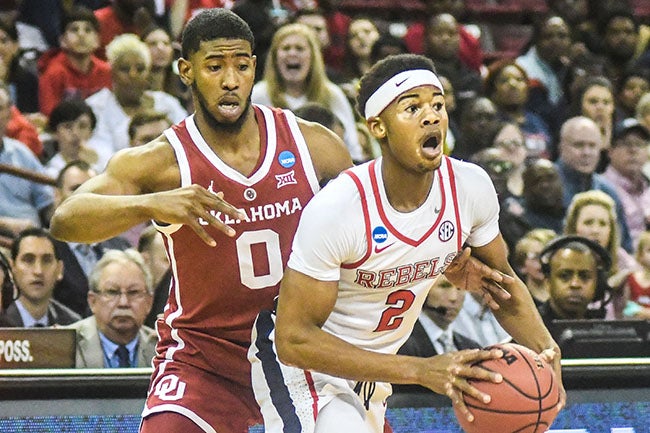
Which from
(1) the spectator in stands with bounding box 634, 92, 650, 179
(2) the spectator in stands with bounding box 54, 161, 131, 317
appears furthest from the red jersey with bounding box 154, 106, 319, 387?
(1) the spectator in stands with bounding box 634, 92, 650, 179

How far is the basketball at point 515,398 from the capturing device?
371cm

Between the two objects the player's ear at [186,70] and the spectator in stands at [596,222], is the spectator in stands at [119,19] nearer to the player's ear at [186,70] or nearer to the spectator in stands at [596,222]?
the spectator in stands at [596,222]

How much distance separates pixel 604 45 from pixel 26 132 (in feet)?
18.8

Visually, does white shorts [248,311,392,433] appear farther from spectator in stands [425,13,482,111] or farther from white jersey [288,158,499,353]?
spectator in stands [425,13,482,111]

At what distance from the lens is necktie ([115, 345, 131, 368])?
5938mm

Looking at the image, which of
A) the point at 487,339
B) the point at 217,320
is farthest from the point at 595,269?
the point at 217,320

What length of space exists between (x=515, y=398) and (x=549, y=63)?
25.5 ft

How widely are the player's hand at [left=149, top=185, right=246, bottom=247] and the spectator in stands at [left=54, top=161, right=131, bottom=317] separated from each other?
2.96 meters

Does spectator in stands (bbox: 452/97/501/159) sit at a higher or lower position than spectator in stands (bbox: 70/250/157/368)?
higher

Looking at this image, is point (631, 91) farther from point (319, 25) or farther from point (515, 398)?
point (515, 398)

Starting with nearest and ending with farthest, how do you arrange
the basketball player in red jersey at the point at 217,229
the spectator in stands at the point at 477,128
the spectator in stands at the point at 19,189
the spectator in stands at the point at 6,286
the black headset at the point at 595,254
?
the basketball player in red jersey at the point at 217,229
the spectator in stands at the point at 6,286
the black headset at the point at 595,254
the spectator in stands at the point at 19,189
the spectator in stands at the point at 477,128

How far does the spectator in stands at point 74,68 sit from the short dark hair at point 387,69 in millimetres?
5138

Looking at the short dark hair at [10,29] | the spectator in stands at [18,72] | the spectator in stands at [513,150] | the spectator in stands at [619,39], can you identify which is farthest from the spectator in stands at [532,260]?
the spectator in stands at [619,39]

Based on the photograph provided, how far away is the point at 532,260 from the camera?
7.30 meters
